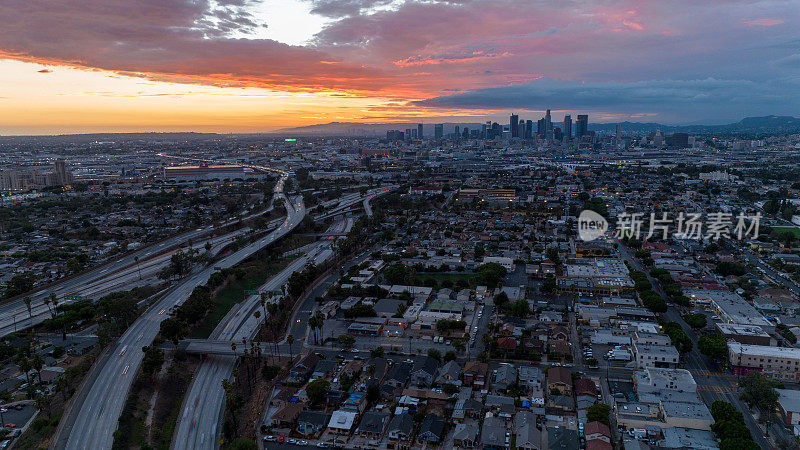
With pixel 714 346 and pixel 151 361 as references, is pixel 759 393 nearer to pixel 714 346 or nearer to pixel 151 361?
pixel 714 346

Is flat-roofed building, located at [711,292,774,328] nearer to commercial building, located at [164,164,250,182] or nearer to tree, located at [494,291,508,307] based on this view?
tree, located at [494,291,508,307]

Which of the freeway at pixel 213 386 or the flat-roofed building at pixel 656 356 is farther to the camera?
the flat-roofed building at pixel 656 356

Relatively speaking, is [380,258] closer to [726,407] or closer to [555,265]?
[555,265]

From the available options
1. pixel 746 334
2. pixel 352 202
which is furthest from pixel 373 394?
pixel 352 202

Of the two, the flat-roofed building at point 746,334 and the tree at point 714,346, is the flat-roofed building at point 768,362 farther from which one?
the flat-roofed building at point 746,334

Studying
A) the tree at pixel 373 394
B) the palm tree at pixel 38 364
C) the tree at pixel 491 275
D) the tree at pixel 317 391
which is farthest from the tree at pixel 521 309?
the palm tree at pixel 38 364

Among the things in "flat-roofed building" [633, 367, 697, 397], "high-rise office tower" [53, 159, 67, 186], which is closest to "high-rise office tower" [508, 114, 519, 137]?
"high-rise office tower" [53, 159, 67, 186]
